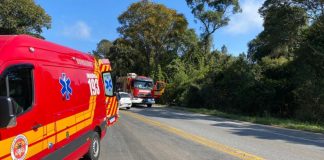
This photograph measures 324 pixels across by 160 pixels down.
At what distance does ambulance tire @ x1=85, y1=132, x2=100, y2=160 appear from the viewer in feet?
31.8

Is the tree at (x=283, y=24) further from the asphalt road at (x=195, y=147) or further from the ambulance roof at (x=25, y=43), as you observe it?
the ambulance roof at (x=25, y=43)

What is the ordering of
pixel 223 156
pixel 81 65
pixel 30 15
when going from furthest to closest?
pixel 30 15
pixel 223 156
pixel 81 65

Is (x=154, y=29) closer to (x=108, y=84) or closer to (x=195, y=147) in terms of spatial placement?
(x=108, y=84)

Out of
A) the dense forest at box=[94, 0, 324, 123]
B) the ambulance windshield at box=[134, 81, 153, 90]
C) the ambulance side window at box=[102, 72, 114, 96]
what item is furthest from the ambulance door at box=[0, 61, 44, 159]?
the ambulance windshield at box=[134, 81, 153, 90]

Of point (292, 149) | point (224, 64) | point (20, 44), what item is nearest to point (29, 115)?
point (20, 44)

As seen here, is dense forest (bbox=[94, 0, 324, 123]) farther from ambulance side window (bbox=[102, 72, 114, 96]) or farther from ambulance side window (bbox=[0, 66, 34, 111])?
ambulance side window (bbox=[0, 66, 34, 111])

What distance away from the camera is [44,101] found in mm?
6543

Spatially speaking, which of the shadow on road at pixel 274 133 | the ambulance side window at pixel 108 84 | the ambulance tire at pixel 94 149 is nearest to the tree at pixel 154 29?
the shadow on road at pixel 274 133

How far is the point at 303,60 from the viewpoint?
3088cm

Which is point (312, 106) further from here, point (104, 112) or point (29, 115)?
point (29, 115)

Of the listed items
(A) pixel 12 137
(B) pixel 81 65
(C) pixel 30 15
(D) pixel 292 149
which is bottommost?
(D) pixel 292 149

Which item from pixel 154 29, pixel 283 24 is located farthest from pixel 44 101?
pixel 154 29

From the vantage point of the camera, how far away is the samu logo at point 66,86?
7.51 meters

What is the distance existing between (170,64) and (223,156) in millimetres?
50614
